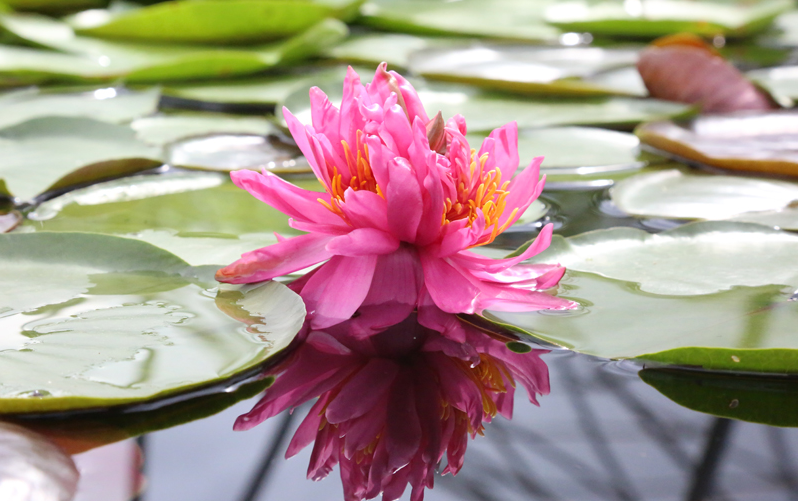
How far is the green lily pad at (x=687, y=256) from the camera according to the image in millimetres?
910

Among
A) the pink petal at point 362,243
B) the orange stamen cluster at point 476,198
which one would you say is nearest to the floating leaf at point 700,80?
the orange stamen cluster at point 476,198

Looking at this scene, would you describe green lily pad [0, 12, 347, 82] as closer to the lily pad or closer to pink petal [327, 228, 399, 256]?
the lily pad

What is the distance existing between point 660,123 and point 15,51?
192 cm

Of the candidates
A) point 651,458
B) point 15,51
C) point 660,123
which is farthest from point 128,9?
point 651,458

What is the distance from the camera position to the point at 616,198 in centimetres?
125

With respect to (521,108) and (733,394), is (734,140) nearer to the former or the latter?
(521,108)

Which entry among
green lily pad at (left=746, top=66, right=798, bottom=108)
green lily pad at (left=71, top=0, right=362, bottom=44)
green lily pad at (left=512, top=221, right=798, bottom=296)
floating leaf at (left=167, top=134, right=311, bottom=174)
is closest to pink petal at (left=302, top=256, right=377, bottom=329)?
green lily pad at (left=512, top=221, right=798, bottom=296)

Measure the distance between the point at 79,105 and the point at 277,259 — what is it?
124 centimetres

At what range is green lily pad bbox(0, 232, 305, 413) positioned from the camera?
678 mm

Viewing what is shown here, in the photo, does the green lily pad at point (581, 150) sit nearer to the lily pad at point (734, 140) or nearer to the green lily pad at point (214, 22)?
the lily pad at point (734, 140)

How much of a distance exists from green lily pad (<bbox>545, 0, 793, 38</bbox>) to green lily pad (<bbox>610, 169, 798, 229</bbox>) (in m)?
1.48

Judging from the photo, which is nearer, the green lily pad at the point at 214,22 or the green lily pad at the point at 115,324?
the green lily pad at the point at 115,324

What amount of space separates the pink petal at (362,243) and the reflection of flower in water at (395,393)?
90 millimetres

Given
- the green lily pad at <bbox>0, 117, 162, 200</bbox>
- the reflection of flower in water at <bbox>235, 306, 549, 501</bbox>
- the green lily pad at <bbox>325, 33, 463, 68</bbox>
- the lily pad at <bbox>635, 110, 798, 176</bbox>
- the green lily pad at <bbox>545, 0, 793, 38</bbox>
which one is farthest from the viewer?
the green lily pad at <bbox>545, 0, 793, 38</bbox>
